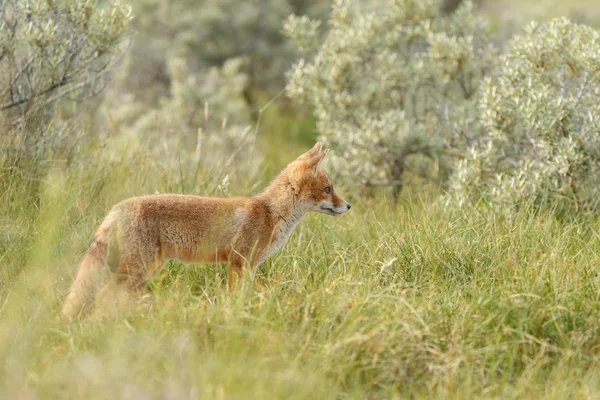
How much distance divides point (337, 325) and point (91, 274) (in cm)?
166

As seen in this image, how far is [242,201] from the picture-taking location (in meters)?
6.11

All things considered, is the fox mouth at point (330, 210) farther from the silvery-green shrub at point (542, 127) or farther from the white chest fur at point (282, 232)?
the silvery-green shrub at point (542, 127)

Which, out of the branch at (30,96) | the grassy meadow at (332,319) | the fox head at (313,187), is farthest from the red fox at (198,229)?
the branch at (30,96)

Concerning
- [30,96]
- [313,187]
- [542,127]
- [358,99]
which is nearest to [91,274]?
[313,187]

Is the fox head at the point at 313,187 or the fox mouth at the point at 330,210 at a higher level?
the fox head at the point at 313,187

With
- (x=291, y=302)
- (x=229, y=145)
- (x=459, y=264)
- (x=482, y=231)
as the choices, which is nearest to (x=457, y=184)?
(x=482, y=231)

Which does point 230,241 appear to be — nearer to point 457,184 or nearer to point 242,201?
point 242,201

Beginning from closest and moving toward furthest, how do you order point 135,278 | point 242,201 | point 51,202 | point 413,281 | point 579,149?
point 135,278
point 413,281
point 242,201
point 51,202
point 579,149

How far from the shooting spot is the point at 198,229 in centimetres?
571

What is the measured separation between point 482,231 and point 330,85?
4220mm

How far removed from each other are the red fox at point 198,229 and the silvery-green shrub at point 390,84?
10.9 ft

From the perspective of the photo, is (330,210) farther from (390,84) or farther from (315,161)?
(390,84)

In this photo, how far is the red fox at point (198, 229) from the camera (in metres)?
5.34

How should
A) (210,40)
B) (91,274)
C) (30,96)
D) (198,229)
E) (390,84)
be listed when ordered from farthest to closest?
(210,40) < (390,84) < (30,96) < (198,229) < (91,274)
